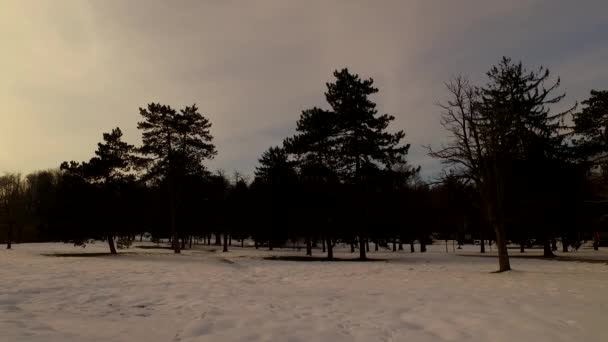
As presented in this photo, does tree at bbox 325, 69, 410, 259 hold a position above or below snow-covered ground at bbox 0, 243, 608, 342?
above

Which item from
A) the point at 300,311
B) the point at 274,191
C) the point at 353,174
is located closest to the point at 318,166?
the point at 353,174

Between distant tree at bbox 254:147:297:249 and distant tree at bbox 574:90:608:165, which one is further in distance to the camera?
distant tree at bbox 254:147:297:249

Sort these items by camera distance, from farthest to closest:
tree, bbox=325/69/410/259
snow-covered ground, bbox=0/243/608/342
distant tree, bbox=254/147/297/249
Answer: distant tree, bbox=254/147/297/249 < tree, bbox=325/69/410/259 < snow-covered ground, bbox=0/243/608/342

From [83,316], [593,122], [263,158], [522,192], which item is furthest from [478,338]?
[263,158]

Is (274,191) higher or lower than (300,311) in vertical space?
higher

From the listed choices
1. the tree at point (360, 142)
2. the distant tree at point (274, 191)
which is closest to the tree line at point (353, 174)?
the tree at point (360, 142)

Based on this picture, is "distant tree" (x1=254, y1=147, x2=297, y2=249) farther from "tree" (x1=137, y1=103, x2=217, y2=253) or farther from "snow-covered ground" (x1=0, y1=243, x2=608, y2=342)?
"snow-covered ground" (x1=0, y1=243, x2=608, y2=342)

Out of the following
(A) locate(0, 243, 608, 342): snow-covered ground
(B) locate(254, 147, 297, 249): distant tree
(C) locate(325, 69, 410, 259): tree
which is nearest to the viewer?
(A) locate(0, 243, 608, 342): snow-covered ground

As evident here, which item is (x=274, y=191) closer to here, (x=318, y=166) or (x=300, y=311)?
(x=318, y=166)

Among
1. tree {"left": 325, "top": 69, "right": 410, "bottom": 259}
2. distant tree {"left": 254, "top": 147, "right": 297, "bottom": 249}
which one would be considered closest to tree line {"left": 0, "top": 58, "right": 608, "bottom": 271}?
tree {"left": 325, "top": 69, "right": 410, "bottom": 259}

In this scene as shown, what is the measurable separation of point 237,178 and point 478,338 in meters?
64.8

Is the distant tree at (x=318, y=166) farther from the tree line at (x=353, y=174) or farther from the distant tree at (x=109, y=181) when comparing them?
the distant tree at (x=109, y=181)

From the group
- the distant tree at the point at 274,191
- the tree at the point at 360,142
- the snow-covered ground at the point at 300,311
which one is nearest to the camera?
the snow-covered ground at the point at 300,311

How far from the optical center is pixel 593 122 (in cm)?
3462
